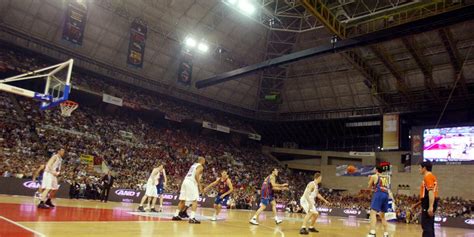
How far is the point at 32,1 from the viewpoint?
2875cm

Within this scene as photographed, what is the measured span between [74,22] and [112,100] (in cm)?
940

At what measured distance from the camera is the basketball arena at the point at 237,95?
26.9m

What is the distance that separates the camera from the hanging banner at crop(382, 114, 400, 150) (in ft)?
124

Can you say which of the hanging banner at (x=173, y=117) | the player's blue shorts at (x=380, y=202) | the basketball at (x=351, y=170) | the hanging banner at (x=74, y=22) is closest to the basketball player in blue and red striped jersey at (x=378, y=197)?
the player's blue shorts at (x=380, y=202)

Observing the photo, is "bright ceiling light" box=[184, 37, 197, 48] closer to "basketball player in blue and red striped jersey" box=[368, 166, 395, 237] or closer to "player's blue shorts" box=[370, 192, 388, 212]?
"basketball player in blue and red striped jersey" box=[368, 166, 395, 237]

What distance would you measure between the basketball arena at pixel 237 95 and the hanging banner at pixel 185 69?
0.14m

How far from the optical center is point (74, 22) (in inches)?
1065

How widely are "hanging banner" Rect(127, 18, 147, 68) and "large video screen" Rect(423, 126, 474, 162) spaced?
26813 millimetres

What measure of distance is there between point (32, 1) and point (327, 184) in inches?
1470

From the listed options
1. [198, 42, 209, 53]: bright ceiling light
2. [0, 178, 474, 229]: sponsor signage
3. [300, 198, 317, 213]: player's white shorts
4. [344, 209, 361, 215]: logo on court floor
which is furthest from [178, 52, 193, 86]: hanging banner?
[300, 198, 317, 213]: player's white shorts

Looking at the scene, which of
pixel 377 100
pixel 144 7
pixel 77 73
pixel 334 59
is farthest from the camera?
pixel 377 100

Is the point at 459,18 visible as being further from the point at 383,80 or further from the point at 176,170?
the point at 176,170

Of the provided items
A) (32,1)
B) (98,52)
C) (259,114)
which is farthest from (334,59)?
(32,1)

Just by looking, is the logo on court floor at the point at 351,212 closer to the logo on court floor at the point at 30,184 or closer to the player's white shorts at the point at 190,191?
the logo on court floor at the point at 30,184
